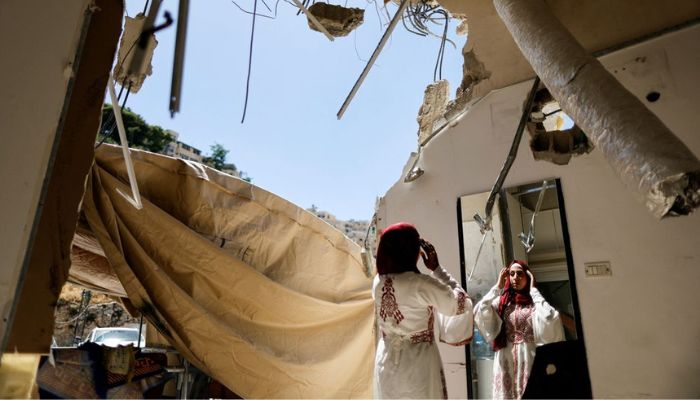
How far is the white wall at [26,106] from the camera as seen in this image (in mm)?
1084

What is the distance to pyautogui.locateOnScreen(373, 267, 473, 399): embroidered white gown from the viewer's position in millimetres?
1987

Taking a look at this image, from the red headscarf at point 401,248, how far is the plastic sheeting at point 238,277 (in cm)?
101

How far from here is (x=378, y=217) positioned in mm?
3596

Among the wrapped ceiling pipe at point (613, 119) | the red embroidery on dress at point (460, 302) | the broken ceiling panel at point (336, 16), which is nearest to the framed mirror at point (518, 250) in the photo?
the red embroidery on dress at point (460, 302)

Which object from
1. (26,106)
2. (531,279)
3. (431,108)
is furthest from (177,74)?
(431,108)

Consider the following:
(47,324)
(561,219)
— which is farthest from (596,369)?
(47,324)

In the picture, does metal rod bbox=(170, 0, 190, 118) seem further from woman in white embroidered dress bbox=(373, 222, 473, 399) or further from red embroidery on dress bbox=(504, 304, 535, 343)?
red embroidery on dress bbox=(504, 304, 535, 343)

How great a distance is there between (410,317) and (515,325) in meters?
0.72

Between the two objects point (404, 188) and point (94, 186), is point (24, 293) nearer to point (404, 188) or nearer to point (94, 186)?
point (94, 186)

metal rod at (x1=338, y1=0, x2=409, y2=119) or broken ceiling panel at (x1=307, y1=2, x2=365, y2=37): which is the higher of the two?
broken ceiling panel at (x1=307, y1=2, x2=365, y2=37)

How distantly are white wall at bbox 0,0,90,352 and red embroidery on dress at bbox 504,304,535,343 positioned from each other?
7.52 ft

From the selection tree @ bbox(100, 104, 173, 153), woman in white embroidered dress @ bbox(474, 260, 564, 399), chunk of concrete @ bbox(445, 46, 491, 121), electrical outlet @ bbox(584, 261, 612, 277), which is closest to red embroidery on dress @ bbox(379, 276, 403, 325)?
woman in white embroidered dress @ bbox(474, 260, 564, 399)

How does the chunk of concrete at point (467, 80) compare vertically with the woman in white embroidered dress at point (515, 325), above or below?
above

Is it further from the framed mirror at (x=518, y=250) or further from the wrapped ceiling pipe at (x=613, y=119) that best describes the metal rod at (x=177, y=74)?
the framed mirror at (x=518, y=250)
